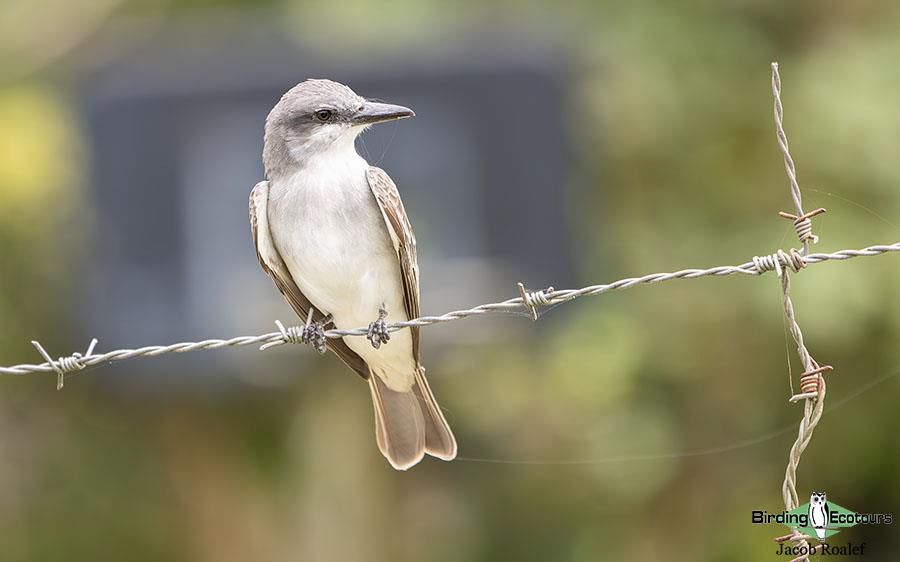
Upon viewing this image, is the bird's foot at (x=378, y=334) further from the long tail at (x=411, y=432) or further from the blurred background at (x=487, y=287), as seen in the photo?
the blurred background at (x=487, y=287)

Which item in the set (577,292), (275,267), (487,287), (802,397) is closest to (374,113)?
(275,267)

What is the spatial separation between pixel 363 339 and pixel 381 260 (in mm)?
345

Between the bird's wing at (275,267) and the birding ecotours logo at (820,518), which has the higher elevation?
the bird's wing at (275,267)

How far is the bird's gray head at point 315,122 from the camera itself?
4.83 meters

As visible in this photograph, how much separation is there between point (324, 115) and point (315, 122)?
44 mm

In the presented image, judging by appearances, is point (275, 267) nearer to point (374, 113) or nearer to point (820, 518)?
point (374, 113)

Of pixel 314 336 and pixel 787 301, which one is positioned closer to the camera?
pixel 787 301

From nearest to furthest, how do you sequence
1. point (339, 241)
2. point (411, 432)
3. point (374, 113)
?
point (411, 432) → point (339, 241) → point (374, 113)

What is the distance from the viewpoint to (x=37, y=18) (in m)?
9.91

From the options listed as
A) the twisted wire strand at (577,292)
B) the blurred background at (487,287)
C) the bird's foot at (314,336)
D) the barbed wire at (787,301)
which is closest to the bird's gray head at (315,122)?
the bird's foot at (314,336)

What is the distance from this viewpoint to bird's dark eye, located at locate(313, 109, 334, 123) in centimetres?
486

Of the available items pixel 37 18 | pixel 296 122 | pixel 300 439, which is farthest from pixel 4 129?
pixel 296 122

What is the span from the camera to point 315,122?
4.88 m

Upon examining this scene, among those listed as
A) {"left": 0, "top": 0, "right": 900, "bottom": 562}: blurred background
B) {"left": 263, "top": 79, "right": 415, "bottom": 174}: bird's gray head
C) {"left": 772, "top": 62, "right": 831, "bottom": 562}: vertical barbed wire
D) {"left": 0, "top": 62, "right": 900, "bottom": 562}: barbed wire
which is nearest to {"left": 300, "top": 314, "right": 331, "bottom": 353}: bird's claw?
{"left": 263, "top": 79, "right": 415, "bottom": 174}: bird's gray head
